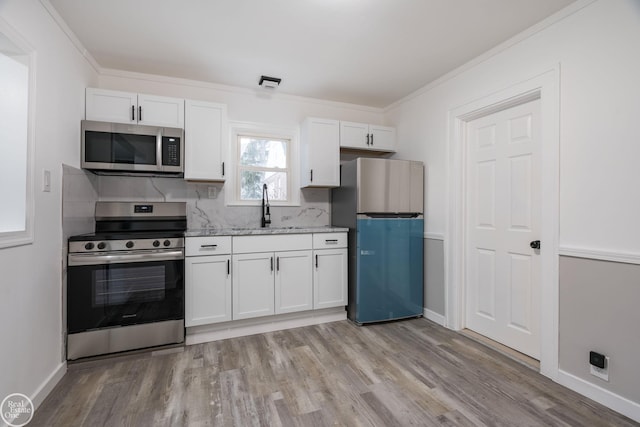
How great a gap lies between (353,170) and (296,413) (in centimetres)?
218

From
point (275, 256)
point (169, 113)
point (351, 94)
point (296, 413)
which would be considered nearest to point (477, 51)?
point (351, 94)

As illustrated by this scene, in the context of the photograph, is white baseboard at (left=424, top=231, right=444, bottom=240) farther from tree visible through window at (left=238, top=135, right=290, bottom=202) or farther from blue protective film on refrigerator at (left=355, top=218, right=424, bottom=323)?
tree visible through window at (left=238, top=135, right=290, bottom=202)

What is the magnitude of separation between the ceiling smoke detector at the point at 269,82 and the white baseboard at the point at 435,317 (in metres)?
2.92

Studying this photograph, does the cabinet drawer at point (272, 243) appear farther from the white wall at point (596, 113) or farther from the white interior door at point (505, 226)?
the white wall at point (596, 113)

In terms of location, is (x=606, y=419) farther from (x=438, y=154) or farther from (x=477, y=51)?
(x=477, y=51)

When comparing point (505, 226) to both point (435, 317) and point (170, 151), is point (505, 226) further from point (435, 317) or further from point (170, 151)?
point (170, 151)

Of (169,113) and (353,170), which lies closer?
(169,113)

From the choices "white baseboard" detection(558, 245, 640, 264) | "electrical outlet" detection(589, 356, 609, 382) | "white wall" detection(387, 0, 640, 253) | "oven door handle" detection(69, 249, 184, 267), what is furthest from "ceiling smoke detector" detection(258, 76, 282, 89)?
"electrical outlet" detection(589, 356, 609, 382)

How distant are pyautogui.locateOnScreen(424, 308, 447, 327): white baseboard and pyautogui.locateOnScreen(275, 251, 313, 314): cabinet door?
4.20ft

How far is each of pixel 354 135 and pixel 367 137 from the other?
0.18 m

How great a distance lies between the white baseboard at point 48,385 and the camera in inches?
67.3

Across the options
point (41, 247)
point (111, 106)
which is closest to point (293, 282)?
point (41, 247)

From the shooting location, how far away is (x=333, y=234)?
3.10m

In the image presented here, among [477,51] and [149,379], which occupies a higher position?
[477,51]
